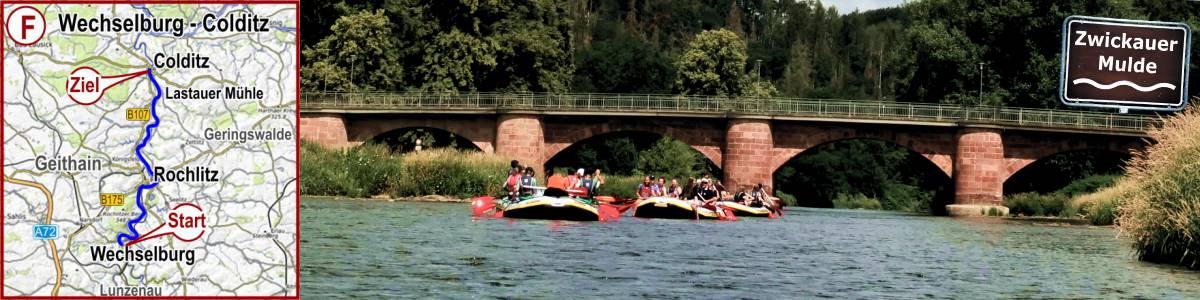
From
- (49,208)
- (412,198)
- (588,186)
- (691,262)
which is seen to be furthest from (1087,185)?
(49,208)

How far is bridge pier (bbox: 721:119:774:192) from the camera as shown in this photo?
6806 centimetres

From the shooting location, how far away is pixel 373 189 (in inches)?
2499

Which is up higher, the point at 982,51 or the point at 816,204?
the point at 982,51

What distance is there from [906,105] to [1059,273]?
41.3 m

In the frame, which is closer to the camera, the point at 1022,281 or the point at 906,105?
the point at 1022,281

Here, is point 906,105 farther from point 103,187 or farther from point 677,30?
point 677,30

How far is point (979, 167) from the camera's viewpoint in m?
66.9

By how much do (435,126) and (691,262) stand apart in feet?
142

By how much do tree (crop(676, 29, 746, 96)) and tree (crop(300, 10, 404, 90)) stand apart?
19391 mm

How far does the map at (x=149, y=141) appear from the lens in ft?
33.8

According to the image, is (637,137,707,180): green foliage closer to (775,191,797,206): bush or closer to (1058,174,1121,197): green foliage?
(775,191,797,206): bush

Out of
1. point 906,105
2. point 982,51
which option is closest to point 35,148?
point 906,105

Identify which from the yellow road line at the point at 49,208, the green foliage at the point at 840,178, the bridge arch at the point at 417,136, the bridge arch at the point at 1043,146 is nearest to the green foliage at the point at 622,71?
the green foliage at the point at 840,178

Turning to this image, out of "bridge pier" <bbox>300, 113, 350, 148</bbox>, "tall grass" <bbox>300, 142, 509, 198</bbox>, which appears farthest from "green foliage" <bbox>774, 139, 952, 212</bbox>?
"tall grass" <bbox>300, 142, 509, 198</bbox>
